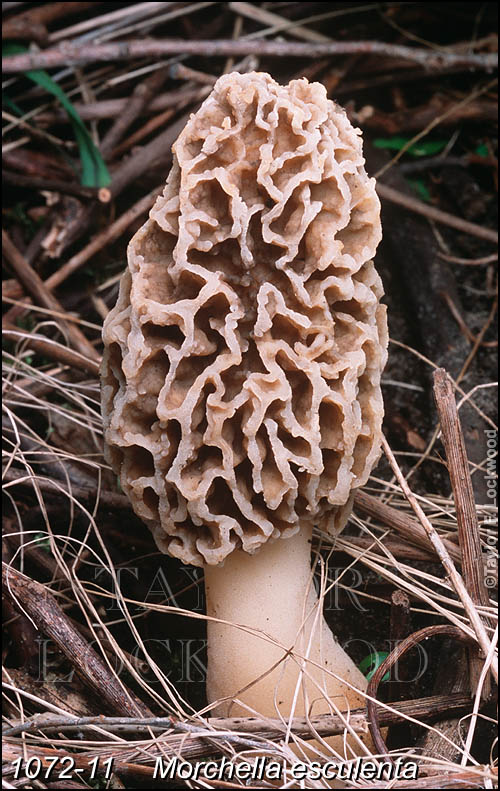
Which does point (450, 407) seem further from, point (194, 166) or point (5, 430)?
point (5, 430)

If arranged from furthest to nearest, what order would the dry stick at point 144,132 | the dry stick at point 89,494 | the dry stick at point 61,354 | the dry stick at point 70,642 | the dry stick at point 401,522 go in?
the dry stick at point 144,132, the dry stick at point 61,354, the dry stick at point 89,494, the dry stick at point 401,522, the dry stick at point 70,642

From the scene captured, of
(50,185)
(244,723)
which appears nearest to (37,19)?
(50,185)

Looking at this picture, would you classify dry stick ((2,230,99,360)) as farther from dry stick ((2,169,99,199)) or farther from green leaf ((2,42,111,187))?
green leaf ((2,42,111,187))

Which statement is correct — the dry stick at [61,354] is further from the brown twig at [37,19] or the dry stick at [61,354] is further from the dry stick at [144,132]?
the brown twig at [37,19]

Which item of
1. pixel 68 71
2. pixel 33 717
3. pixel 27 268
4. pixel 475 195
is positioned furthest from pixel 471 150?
pixel 33 717

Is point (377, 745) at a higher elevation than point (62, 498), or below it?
below

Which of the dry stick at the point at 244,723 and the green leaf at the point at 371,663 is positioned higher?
the dry stick at the point at 244,723

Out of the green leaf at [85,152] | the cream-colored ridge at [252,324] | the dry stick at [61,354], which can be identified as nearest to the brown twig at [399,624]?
the cream-colored ridge at [252,324]
